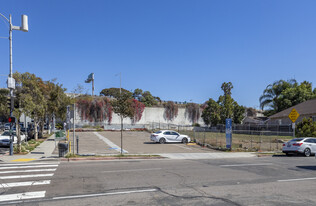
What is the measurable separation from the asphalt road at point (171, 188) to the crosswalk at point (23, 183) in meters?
0.06

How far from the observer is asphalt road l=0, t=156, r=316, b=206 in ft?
23.9

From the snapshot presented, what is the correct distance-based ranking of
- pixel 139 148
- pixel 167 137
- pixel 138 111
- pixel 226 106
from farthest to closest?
pixel 138 111, pixel 226 106, pixel 167 137, pixel 139 148

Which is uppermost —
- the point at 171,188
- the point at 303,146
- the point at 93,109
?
the point at 93,109

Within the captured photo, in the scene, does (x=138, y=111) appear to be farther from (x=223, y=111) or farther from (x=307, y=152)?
(x=307, y=152)

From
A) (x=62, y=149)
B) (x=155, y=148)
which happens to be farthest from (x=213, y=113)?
(x=62, y=149)

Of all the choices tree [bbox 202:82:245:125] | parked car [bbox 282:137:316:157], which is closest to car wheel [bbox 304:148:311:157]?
parked car [bbox 282:137:316:157]

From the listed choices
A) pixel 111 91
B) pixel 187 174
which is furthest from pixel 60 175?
pixel 111 91

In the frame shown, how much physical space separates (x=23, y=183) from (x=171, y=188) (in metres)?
4.90

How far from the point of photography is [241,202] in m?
7.20

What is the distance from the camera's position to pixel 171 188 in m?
8.72

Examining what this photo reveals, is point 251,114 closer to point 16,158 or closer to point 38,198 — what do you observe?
point 16,158

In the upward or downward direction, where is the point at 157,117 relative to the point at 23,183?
upward

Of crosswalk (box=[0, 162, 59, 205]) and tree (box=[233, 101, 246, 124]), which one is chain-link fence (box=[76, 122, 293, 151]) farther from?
crosswalk (box=[0, 162, 59, 205])

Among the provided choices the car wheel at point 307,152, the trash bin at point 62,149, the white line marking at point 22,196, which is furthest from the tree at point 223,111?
the white line marking at point 22,196
